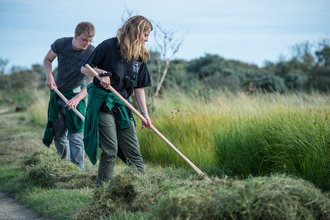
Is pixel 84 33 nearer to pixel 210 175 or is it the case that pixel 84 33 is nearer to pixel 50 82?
pixel 50 82

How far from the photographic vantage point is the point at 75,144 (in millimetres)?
4801

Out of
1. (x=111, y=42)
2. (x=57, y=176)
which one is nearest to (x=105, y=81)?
(x=111, y=42)

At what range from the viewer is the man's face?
4407mm

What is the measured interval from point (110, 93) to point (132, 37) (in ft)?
2.23

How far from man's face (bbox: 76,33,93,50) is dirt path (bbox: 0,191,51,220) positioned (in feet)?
7.92

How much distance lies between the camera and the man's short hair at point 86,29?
4344 millimetres

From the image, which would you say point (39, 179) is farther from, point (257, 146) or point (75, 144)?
point (257, 146)

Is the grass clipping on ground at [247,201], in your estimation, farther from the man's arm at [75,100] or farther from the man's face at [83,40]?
the man's face at [83,40]

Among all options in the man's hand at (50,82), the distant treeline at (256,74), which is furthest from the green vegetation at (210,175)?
the distant treeline at (256,74)

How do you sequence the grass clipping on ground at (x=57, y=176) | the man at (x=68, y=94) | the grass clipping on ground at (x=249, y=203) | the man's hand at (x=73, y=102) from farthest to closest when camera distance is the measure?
the man at (x=68, y=94) → the man's hand at (x=73, y=102) → the grass clipping on ground at (x=57, y=176) → the grass clipping on ground at (x=249, y=203)

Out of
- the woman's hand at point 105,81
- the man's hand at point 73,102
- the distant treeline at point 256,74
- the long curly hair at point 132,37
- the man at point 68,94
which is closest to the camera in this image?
the woman's hand at point 105,81

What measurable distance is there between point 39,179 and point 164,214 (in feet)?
9.20

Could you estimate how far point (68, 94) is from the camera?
4883 mm

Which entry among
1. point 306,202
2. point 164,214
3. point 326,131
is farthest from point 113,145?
point 326,131
